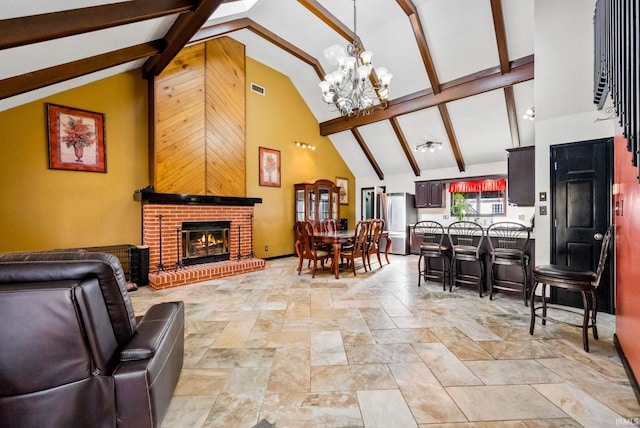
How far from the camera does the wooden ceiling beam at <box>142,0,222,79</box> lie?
2850 mm

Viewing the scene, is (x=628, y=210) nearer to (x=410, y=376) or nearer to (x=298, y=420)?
(x=410, y=376)

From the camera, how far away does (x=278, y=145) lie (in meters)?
6.57

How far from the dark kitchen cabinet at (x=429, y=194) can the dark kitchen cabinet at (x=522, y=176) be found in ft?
11.5

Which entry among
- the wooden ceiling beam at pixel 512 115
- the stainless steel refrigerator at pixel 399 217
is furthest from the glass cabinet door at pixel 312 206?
the wooden ceiling beam at pixel 512 115

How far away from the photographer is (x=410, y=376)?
1838 mm

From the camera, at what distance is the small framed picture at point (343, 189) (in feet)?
27.7

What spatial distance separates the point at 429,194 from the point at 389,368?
641 cm

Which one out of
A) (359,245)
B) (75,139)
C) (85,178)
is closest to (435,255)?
(359,245)

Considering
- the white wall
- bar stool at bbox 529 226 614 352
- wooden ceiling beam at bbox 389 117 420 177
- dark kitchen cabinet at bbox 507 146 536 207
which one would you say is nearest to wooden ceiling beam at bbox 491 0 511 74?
the white wall

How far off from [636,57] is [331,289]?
11.7 ft

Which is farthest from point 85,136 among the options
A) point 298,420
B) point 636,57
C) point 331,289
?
point 636,57

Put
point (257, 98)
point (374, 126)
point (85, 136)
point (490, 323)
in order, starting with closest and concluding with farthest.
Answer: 1. point (490, 323)
2. point (85, 136)
3. point (257, 98)
4. point (374, 126)

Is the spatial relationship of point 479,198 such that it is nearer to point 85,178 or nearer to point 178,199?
point 178,199

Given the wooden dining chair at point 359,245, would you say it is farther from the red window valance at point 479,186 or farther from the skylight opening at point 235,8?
the skylight opening at point 235,8
